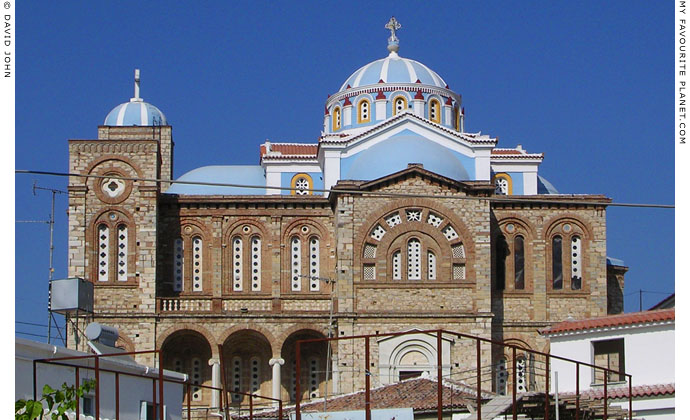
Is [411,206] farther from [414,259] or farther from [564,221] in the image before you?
[564,221]

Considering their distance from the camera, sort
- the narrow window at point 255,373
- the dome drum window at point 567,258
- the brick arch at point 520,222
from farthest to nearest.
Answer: the brick arch at point 520,222, the dome drum window at point 567,258, the narrow window at point 255,373

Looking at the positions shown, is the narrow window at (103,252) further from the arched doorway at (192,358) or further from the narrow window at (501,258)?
the narrow window at (501,258)

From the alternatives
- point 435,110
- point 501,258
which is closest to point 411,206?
point 501,258

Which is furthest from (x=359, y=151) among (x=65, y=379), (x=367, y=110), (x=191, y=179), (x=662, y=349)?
(x=65, y=379)

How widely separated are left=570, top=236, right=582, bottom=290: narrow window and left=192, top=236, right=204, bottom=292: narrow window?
15027mm

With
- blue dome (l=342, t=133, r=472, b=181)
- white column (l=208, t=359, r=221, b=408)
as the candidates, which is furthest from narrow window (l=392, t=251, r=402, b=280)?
white column (l=208, t=359, r=221, b=408)

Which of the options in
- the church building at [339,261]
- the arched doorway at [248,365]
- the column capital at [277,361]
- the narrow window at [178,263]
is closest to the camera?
the church building at [339,261]

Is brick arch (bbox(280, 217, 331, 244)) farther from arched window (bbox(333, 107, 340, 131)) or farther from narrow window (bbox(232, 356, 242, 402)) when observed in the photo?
arched window (bbox(333, 107, 340, 131))

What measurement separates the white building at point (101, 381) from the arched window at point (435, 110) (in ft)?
95.8

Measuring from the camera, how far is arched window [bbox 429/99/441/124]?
6200 centimetres

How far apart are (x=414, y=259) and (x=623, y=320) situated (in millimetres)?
17437

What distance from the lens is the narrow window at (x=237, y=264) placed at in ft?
187

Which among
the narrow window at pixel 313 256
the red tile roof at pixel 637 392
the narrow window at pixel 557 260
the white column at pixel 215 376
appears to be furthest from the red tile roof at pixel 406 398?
the narrow window at pixel 557 260

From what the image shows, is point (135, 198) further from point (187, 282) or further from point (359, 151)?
point (359, 151)
